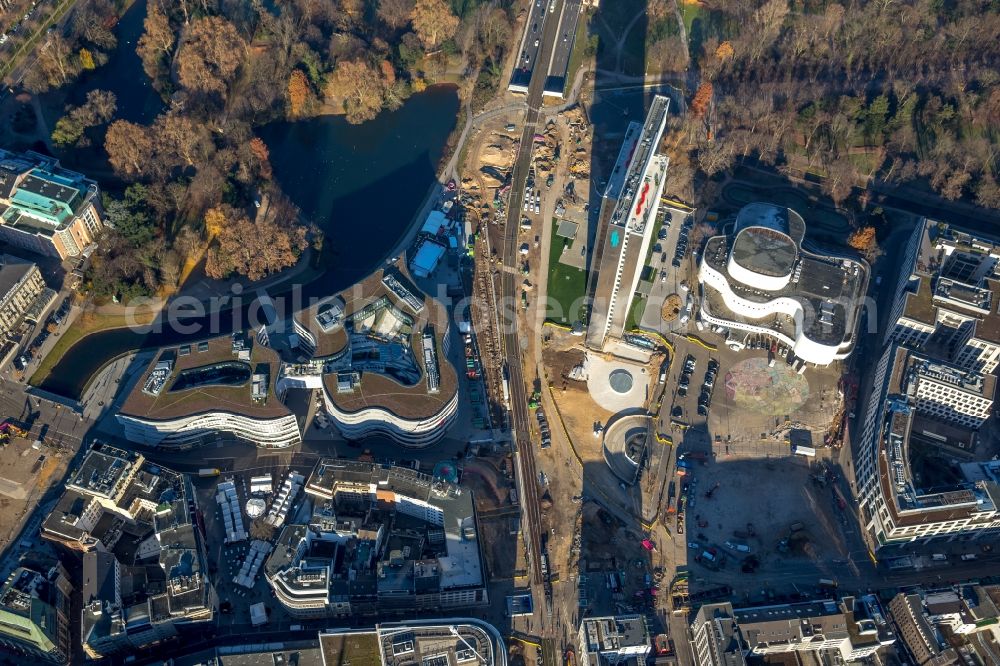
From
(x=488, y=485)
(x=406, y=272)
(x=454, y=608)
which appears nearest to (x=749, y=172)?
(x=406, y=272)

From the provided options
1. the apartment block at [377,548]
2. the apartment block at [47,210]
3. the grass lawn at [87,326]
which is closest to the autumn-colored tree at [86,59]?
the apartment block at [47,210]

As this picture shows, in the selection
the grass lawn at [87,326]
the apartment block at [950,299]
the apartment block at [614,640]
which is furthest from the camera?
the grass lawn at [87,326]

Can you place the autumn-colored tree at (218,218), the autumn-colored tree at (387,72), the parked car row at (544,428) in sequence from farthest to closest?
the autumn-colored tree at (387,72), the autumn-colored tree at (218,218), the parked car row at (544,428)

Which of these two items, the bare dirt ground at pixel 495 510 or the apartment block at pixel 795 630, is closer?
the apartment block at pixel 795 630

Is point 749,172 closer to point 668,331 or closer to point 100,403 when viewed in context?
point 668,331

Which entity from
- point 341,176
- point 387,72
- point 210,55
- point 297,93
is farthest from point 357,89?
point 210,55

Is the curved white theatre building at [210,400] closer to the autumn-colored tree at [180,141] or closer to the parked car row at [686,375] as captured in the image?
the autumn-colored tree at [180,141]

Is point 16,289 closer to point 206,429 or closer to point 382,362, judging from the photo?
point 206,429
